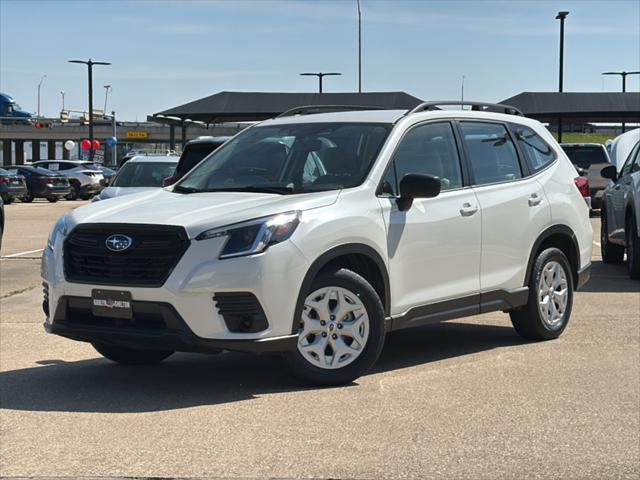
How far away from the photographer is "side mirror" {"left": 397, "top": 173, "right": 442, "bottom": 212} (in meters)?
6.66

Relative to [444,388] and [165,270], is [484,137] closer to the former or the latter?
[444,388]

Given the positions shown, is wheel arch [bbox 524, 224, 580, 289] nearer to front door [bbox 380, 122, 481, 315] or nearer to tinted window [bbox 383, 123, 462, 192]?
front door [bbox 380, 122, 481, 315]

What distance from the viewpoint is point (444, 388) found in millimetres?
6457

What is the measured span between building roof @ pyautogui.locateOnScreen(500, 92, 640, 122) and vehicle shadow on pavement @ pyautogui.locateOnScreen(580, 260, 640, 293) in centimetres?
2185

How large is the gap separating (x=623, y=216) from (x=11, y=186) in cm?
2657

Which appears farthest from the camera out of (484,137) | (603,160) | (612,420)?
(603,160)

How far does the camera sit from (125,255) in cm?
605

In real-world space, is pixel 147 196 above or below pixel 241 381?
above

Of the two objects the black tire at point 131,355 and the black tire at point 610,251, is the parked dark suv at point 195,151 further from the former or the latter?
the black tire at point 131,355

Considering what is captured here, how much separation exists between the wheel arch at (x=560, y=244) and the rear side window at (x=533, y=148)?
519 millimetres

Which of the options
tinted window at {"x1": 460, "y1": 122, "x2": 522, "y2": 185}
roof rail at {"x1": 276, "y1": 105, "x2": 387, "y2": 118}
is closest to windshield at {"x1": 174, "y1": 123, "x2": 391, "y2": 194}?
roof rail at {"x1": 276, "y1": 105, "x2": 387, "y2": 118}

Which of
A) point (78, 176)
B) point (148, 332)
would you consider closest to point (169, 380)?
point (148, 332)

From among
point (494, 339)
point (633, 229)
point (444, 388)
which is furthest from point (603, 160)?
point (444, 388)

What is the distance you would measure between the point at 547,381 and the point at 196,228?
2525 millimetres
